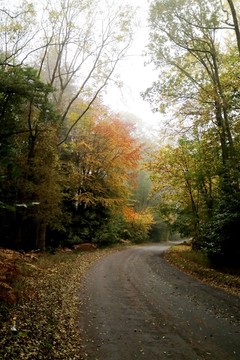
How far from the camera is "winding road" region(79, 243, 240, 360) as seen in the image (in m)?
5.56

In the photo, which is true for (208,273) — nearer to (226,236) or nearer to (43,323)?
(226,236)

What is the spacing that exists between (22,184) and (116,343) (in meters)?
9.40

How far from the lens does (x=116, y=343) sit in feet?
19.2

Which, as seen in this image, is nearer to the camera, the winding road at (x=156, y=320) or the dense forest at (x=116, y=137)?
the winding road at (x=156, y=320)

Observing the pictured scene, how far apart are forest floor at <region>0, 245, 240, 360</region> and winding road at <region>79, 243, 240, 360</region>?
331 mm

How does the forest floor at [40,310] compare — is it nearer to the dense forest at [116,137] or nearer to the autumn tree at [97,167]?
the dense forest at [116,137]

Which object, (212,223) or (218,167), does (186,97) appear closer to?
(218,167)

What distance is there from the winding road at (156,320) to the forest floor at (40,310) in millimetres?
331

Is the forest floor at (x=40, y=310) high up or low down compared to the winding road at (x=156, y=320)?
up

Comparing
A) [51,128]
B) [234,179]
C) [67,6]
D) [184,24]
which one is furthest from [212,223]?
[67,6]

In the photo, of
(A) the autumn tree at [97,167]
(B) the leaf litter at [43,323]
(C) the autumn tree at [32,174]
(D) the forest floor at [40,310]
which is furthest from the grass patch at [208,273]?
(A) the autumn tree at [97,167]

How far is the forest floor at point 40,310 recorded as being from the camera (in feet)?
17.4

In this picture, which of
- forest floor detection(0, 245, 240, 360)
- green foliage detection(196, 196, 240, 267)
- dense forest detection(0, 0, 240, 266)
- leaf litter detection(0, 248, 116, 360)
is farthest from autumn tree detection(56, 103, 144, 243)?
leaf litter detection(0, 248, 116, 360)

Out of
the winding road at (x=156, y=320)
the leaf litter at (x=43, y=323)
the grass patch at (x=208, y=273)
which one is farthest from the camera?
the grass patch at (x=208, y=273)
